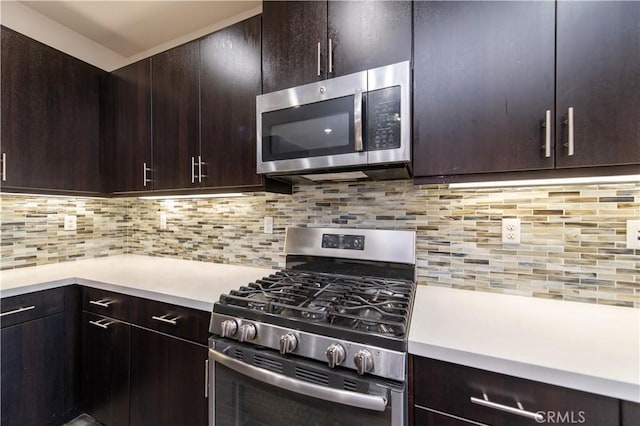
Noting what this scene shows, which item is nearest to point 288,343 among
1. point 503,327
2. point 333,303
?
point 333,303

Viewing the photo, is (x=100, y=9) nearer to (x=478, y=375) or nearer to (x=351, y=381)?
(x=351, y=381)

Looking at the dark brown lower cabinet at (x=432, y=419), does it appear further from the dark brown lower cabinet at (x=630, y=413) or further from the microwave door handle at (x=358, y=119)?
the microwave door handle at (x=358, y=119)

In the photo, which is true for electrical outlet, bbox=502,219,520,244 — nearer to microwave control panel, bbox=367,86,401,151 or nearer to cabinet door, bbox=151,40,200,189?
microwave control panel, bbox=367,86,401,151

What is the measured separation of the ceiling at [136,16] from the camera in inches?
69.5

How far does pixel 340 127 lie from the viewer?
118 cm

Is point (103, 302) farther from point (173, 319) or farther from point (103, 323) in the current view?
point (173, 319)

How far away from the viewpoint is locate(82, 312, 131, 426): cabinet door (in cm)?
142

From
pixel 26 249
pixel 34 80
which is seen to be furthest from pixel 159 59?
pixel 26 249

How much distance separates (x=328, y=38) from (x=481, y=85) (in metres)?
0.68

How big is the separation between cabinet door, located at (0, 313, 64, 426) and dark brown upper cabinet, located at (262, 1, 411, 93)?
67.6 inches

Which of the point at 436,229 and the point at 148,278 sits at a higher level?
the point at 436,229

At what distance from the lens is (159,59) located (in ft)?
5.63

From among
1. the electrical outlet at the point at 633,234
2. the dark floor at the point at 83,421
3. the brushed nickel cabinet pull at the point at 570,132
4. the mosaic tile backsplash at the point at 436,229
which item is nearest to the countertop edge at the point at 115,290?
the mosaic tile backsplash at the point at 436,229

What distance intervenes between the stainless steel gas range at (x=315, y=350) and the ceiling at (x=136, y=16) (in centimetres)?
182
